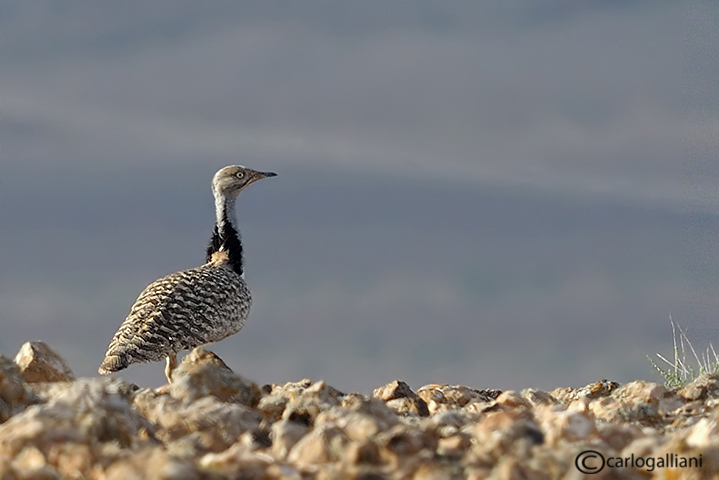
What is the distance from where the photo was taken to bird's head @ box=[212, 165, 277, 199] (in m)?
10.3

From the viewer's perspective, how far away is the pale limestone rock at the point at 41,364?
434cm

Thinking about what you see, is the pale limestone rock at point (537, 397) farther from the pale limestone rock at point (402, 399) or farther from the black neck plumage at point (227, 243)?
the black neck plumage at point (227, 243)

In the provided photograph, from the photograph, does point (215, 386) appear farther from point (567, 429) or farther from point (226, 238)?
point (226, 238)

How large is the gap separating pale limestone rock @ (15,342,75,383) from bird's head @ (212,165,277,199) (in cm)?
589

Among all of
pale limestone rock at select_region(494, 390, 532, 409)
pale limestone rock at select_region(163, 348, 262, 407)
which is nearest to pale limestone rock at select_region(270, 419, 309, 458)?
pale limestone rock at select_region(163, 348, 262, 407)

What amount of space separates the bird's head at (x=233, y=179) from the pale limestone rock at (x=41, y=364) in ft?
19.3

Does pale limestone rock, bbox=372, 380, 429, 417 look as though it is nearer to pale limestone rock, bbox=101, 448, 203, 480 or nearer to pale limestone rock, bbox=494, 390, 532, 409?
pale limestone rock, bbox=494, 390, 532, 409

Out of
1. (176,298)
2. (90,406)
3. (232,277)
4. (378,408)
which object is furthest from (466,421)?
(232,277)

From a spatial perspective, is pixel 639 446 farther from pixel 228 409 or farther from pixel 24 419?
pixel 24 419

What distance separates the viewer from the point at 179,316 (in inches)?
315

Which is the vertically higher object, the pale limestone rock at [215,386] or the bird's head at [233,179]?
the bird's head at [233,179]

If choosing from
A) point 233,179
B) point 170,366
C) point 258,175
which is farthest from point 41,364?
point 258,175

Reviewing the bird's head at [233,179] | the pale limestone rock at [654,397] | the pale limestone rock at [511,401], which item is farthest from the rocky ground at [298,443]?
the bird's head at [233,179]

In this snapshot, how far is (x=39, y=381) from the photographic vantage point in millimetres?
4332
